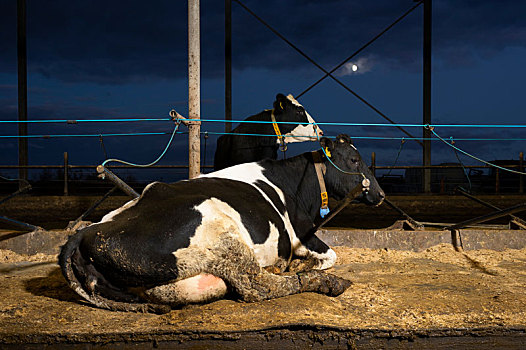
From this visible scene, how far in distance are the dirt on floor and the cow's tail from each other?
0.05 meters

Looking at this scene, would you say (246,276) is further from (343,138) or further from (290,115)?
(290,115)

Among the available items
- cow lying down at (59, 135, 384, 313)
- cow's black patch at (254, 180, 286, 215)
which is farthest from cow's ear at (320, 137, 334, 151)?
cow lying down at (59, 135, 384, 313)

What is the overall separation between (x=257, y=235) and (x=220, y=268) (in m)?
0.47

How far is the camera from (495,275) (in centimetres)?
363

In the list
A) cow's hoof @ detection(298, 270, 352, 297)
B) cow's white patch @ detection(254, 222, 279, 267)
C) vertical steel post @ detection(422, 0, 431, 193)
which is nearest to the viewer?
cow's hoof @ detection(298, 270, 352, 297)

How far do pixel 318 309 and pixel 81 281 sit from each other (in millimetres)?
1307

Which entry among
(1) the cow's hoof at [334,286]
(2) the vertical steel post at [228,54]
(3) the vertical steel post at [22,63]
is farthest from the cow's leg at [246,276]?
(3) the vertical steel post at [22,63]

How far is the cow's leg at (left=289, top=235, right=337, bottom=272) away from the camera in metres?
3.60

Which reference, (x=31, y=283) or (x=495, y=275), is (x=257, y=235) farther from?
(x=495, y=275)

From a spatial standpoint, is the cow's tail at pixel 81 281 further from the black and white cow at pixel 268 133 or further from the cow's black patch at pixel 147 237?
the black and white cow at pixel 268 133

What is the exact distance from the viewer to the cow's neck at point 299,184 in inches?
148

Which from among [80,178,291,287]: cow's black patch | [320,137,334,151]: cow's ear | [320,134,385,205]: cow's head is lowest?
[80,178,291,287]: cow's black patch

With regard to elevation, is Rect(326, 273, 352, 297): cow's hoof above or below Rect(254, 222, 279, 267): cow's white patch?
below

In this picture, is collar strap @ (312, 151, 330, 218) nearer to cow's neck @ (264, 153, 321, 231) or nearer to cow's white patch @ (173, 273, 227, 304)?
cow's neck @ (264, 153, 321, 231)
